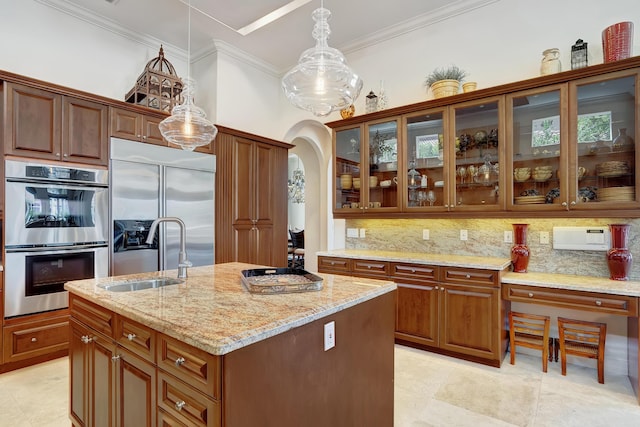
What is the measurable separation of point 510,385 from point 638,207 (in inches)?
64.3

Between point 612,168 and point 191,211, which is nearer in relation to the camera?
point 612,168

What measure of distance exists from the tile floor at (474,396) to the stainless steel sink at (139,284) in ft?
3.30

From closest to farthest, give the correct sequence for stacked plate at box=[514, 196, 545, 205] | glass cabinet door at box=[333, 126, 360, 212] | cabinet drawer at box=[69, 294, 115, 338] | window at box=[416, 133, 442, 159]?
1. cabinet drawer at box=[69, 294, 115, 338]
2. stacked plate at box=[514, 196, 545, 205]
3. window at box=[416, 133, 442, 159]
4. glass cabinet door at box=[333, 126, 360, 212]

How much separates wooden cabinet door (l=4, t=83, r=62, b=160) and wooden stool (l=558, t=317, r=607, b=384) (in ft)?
14.8

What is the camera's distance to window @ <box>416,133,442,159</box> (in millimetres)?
3424

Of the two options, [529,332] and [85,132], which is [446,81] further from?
[85,132]

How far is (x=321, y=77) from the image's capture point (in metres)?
1.88

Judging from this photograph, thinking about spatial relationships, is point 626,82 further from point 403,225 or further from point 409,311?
point 409,311

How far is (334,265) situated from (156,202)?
2.01 m

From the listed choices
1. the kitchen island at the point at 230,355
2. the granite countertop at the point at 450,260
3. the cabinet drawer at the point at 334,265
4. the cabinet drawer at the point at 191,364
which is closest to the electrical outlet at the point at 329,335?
the kitchen island at the point at 230,355

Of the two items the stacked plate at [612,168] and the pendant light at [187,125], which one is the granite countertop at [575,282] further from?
the pendant light at [187,125]

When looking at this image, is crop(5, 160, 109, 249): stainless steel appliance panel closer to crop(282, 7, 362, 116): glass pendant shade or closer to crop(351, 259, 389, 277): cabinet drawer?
crop(282, 7, 362, 116): glass pendant shade

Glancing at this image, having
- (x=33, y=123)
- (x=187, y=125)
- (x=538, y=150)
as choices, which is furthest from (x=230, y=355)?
(x=538, y=150)

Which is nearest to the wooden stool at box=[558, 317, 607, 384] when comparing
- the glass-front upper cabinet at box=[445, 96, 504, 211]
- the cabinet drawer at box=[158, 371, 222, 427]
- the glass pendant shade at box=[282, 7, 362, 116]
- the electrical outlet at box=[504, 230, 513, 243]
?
the electrical outlet at box=[504, 230, 513, 243]
